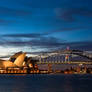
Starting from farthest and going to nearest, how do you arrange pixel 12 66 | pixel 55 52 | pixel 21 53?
1. pixel 55 52
2. pixel 12 66
3. pixel 21 53

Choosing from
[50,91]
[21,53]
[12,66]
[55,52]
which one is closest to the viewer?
[50,91]

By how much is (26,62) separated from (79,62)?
29574 mm

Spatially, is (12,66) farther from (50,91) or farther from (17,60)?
(50,91)

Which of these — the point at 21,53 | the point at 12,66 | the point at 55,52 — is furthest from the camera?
the point at 55,52

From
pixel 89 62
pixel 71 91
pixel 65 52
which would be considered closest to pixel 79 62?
pixel 89 62

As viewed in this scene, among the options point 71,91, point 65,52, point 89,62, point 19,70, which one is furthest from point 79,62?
point 71,91

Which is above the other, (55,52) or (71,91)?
(55,52)

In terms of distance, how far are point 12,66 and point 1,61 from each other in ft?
22.8

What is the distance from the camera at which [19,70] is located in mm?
175625

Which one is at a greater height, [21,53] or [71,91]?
[21,53]

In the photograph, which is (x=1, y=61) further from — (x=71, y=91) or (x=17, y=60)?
(x=71, y=91)

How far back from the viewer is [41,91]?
55562 mm

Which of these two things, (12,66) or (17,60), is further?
(12,66)

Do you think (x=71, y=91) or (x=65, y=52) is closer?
(x=71, y=91)
